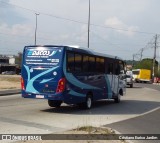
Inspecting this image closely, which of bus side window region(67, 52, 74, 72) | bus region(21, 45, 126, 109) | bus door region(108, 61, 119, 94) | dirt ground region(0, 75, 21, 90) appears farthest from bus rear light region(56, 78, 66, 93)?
dirt ground region(0, 75, 21, 90)

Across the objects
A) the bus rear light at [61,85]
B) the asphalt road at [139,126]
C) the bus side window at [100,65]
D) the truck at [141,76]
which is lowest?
the truck at [141,76]

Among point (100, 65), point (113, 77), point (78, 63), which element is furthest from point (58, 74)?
point (113, 77)

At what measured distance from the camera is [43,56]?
17.9 metres

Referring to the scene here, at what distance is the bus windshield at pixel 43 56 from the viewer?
17.6m

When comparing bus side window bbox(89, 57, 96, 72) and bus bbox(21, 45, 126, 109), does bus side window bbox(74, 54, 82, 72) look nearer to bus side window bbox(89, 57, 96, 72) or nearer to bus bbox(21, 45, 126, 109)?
bus bbox(21, 45, 126, 109)

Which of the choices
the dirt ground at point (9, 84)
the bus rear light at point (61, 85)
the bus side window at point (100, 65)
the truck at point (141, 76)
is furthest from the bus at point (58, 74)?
the truck at point (141, 76)

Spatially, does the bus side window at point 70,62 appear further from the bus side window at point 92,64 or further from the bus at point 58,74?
the bus side window at point 92,64

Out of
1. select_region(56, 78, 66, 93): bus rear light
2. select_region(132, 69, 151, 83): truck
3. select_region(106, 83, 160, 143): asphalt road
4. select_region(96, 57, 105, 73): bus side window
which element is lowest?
select_region(132, 69, 151, 83): truck

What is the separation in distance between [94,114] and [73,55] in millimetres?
2666

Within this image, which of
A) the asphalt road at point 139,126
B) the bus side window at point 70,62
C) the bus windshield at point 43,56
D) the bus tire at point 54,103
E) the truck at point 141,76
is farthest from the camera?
the truck at point 141,76

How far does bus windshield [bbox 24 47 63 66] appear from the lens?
1759 centimetres

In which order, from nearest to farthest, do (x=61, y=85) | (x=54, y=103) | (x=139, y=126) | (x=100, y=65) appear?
(x=139, y=126)
(x=61, y=85)
(x=54, y=103)
(x=100, y=65)

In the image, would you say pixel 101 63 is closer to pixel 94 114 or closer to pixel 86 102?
pixel 86 102

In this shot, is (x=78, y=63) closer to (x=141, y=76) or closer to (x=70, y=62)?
(x=70, y=62)
